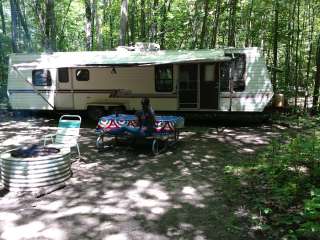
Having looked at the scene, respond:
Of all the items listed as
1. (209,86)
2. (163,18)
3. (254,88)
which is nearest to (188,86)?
(209,86)

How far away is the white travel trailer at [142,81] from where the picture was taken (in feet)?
40.1

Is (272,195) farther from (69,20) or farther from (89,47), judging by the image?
(69,20)

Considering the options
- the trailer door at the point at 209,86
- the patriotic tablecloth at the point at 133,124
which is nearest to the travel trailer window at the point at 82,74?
the trailer door at the point at 209,86

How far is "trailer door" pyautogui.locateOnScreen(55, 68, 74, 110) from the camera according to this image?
13.7 metres

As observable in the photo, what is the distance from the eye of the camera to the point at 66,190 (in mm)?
6492

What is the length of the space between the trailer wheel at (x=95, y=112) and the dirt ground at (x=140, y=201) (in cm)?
403

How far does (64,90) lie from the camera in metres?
13.7

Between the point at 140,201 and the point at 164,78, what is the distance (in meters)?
7.57

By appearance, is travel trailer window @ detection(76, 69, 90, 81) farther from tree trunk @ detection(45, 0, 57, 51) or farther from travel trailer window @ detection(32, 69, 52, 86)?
tree trunk @ detection(45, 0, 57, 51)

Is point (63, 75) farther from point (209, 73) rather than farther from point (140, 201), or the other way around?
point (140, 201)

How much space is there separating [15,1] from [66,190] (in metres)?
15.0

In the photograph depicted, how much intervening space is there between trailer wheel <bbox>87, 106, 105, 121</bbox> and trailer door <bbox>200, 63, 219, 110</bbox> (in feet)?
10.8

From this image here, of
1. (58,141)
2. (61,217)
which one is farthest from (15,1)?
(61,217)

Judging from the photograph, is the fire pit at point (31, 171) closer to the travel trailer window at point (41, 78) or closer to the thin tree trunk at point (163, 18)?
the travel trailer window at point (41, 78)
